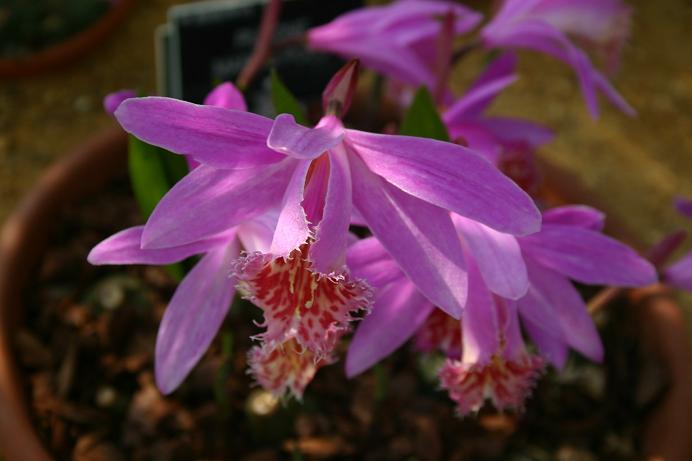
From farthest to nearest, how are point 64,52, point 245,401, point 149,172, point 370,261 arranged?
1. point 64,52
2. point 245,401
3. point 149,172
4. point 370,261

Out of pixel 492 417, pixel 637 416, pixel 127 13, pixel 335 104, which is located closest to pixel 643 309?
pixel 637 416

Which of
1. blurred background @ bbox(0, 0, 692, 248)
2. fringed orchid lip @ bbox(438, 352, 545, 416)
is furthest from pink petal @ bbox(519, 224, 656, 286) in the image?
blurred background @ bbox(0, 0, 692, 248)

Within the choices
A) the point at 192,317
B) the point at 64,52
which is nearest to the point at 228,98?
the point at 192,317

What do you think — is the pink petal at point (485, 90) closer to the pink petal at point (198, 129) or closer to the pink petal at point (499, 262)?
the pink petal at point (499, 262)

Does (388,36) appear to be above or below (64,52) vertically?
above

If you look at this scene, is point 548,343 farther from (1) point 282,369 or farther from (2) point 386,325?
(1) point 282,369

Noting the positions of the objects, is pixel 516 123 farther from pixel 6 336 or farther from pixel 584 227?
pixel 6 336
